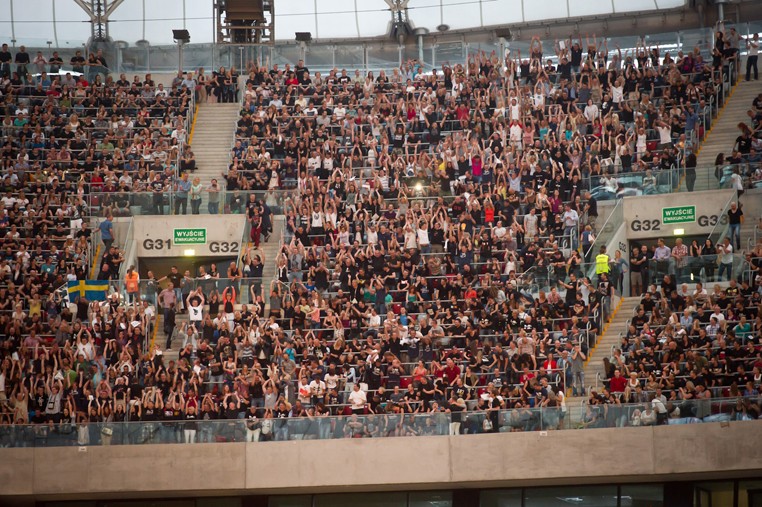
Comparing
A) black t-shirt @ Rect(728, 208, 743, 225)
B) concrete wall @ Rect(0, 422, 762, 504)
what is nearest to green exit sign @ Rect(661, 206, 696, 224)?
black t-shirt @ Rect(728, 208, 743, 225)

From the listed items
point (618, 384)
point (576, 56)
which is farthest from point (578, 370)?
point (576, 56)

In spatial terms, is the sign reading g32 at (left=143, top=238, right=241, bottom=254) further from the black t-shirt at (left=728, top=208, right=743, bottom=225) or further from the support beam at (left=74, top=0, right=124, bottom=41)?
the support beam at (left=74, top=0, right=124, bottom=41)

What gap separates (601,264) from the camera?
34.2 m

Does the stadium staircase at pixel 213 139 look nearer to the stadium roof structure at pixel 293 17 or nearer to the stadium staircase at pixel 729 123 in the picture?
the stadium roof structure at pixel 293 17

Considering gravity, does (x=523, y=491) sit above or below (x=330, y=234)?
below

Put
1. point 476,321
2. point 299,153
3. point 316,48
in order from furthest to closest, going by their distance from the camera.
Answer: point 316,48
point 299,153
point 476,321

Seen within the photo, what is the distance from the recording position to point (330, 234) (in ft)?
121

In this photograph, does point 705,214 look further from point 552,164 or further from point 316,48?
point 316,48

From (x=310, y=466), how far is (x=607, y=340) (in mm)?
8629

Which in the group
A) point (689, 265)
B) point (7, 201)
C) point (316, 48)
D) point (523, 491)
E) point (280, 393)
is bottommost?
point (523, 491)

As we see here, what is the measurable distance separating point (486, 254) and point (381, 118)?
8941 mm

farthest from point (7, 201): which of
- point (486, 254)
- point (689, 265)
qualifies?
point (689, 265)

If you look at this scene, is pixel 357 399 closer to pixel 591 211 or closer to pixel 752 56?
pixel 591 211

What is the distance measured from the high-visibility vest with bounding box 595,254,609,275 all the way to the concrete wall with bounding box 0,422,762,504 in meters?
6.83
